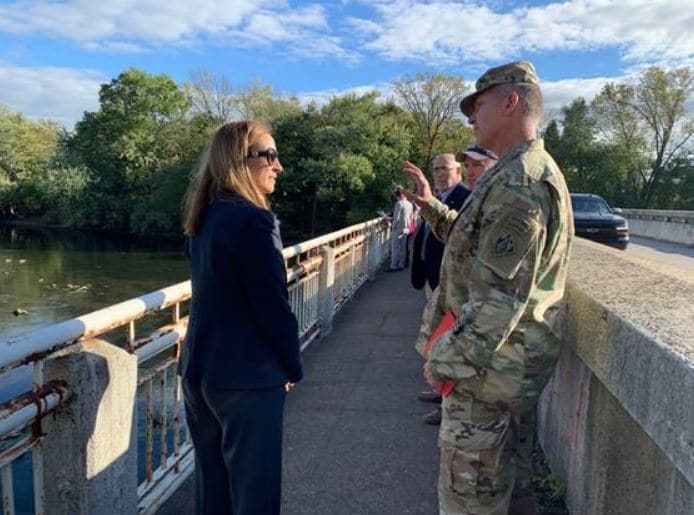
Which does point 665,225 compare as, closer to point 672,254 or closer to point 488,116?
point 672,254

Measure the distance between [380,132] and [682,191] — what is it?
24.5 metres

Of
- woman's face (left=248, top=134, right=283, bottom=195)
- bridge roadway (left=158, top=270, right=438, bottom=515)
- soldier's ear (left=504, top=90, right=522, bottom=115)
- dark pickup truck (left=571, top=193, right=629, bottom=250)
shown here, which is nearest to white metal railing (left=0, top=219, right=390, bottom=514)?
bridge roadway (left=158, top=270, right=438, bottom=515)

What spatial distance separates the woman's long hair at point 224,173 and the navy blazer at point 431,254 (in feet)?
7.09

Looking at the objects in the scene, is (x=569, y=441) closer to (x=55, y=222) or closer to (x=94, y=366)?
(x=94, y=366)

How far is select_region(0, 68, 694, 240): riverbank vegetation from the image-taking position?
4241cm

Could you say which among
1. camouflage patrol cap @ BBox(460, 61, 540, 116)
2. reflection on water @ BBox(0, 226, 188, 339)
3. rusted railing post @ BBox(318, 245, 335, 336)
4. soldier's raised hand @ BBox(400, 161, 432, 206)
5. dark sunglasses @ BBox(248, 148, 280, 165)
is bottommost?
reflection on water @ BBox(0, 226, 188, 339)

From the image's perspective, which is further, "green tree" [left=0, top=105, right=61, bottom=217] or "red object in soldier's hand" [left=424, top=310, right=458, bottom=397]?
"green tree" [left=0, top=105, right=61, bottom=217]

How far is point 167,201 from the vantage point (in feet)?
171

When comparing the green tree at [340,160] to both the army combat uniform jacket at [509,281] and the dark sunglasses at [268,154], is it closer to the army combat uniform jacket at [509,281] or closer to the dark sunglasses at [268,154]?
the dark sunglasses at [268,154]

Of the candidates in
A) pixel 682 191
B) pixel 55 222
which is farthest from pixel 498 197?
pixel 55 222

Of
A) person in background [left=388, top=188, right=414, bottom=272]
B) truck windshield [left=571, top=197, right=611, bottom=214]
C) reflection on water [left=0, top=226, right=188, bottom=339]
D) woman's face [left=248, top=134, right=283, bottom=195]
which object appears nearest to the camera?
woman's face [left=248, top=134, right=283, bottom=195]

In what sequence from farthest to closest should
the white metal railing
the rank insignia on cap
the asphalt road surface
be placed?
the asphalt road surface
the white metal railing
the rank insignia on cap

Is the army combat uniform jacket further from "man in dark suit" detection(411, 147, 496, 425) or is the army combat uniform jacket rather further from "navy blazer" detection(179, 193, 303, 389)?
"man in dark suit" detection(411, 147, 496, 425)

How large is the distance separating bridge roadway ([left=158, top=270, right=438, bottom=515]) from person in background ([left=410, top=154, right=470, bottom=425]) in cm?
15
